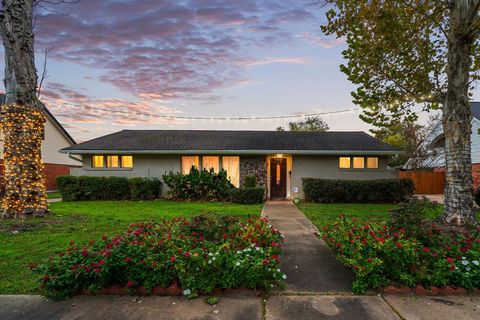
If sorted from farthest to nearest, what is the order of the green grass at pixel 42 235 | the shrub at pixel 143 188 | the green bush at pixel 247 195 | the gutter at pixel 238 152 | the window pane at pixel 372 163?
the window pane at pixel 372 163
the gutter at pixel 238 152
the shrub at pixel 143 188
the green bush at pixel 247 195
the green grass at pixel 42 235

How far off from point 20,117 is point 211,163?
7.69m

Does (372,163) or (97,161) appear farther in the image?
(97,161)

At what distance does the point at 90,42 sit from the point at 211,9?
17.3 feet

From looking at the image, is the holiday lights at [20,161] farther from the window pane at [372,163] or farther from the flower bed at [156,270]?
the window pane at [372,163]

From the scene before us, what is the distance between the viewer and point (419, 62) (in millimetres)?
7738

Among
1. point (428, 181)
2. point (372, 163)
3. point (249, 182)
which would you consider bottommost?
point (428, 181)

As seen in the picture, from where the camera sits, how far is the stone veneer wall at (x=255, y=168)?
1270cm

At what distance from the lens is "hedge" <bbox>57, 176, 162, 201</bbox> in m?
11.8

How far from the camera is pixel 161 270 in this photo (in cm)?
307

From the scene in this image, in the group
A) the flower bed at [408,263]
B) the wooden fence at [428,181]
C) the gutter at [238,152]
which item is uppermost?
the gutter at [238,152]

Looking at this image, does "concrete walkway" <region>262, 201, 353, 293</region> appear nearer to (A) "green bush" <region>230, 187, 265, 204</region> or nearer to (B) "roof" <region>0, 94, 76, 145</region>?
(A) "green bush" <region>230, 187, 265, 204</region>

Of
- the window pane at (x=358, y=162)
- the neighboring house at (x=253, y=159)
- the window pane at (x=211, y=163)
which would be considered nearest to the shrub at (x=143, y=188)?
the neighboring house at (x=253, y=159)

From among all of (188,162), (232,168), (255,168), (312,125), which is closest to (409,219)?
(255,168)

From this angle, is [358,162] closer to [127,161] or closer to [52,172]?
[127,161]
